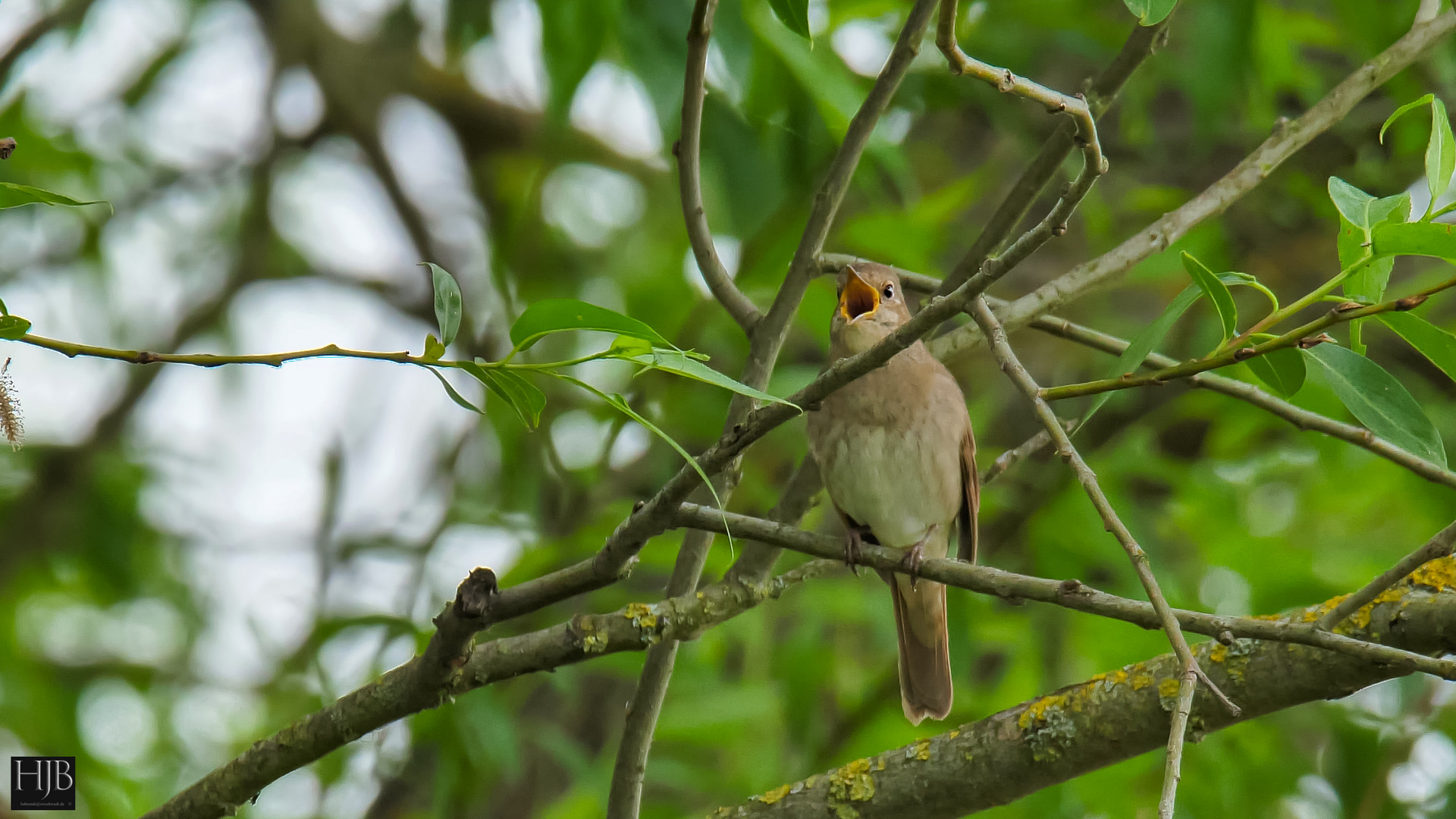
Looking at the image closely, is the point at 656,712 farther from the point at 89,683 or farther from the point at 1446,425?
the point at 89,683

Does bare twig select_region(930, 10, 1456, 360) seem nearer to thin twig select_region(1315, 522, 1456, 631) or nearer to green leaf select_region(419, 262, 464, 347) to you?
thin twig select_region(1315, 522, 1456, 631)

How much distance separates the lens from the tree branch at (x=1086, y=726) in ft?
8.46

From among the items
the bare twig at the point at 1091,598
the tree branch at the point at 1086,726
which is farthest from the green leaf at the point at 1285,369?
the tree branch at the point at 1086,726

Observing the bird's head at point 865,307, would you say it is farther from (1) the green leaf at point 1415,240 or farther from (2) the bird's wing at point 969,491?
(1) the green leaf at point 1415,240

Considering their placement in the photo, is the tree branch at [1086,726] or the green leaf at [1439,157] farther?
the tree branch at [1086,726]

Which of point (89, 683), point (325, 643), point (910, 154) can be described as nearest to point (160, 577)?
point (89, 683)

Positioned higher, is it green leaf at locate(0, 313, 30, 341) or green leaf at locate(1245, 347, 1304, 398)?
green leaf at locate(0, 313, 30, 341)

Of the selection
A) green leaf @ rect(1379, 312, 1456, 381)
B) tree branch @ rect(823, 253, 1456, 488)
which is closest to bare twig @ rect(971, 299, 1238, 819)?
tree branch @ rect(823, 253, 1456, 488)

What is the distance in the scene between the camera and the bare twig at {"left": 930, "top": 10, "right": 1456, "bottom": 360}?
3252 millimetres

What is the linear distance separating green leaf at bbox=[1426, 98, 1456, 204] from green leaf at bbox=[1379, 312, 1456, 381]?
0.57 feet

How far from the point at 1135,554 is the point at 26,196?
5.96ft

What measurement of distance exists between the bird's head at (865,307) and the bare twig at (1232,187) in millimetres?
894

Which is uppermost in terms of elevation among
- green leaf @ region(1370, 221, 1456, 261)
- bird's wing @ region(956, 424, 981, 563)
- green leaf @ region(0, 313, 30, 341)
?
bird's wing @ region(956, 424, 981, 563)

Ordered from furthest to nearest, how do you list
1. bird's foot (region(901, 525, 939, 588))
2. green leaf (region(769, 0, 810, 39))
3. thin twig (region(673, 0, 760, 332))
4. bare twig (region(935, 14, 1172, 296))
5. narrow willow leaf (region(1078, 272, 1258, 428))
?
bare twig (region(935, 14, 1172, 296)), thin twig (region(673, 0, 760, 332)), bird's foot (region(901, 525, 939, 588)), green leaf (region(769, 0, 810, 39)), narrow willow leaf (region(1078, 272, 1258, 428))
